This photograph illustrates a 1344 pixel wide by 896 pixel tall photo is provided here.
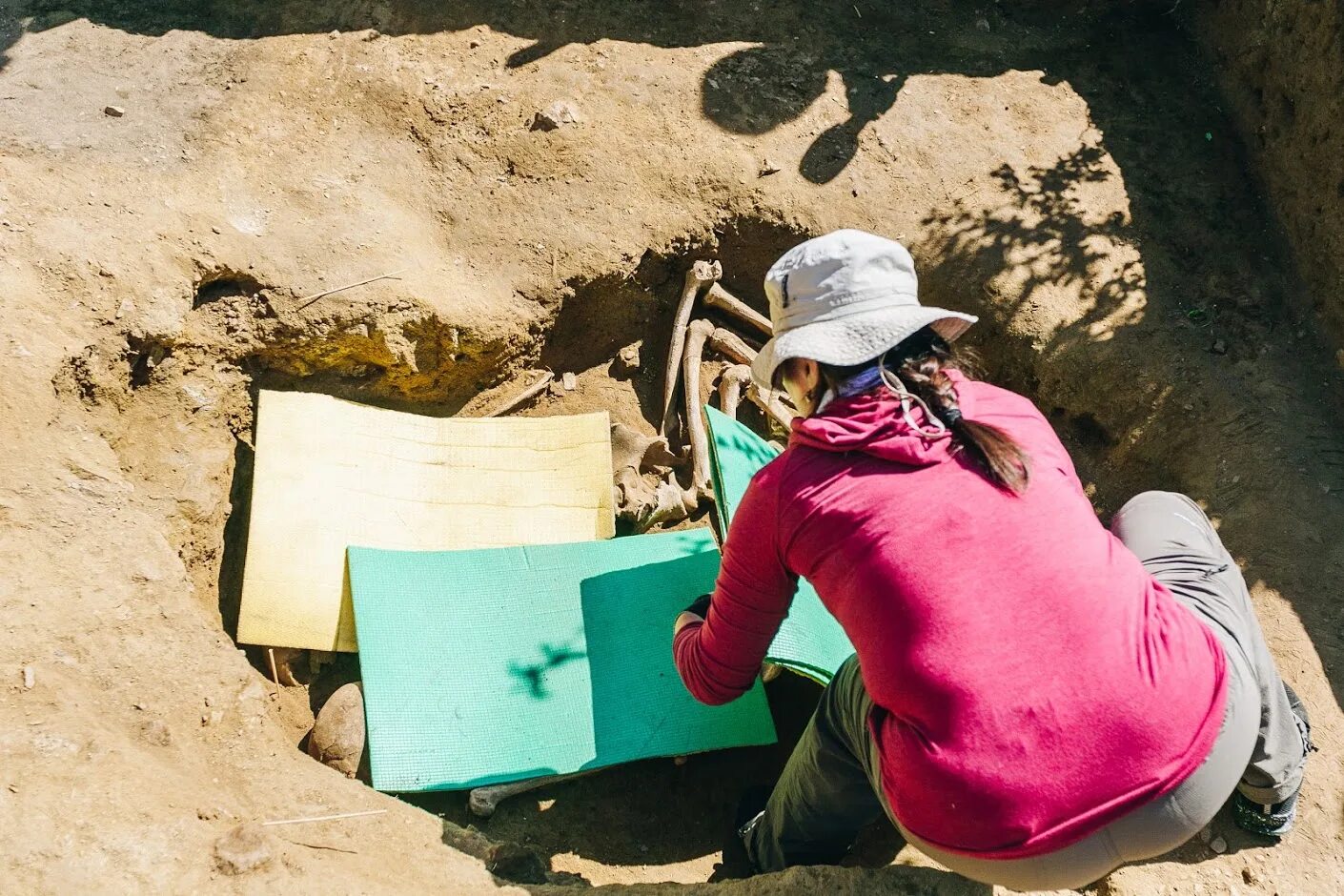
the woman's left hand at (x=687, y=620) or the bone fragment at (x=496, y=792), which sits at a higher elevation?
the woman's left hand at (x=687, y=620)

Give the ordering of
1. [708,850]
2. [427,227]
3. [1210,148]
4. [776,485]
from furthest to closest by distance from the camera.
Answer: [1210,148] → [427,227] → [708,850] → [776,485]

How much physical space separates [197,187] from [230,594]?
190 centimetres

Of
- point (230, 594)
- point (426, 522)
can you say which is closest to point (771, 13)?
point (426, 522)

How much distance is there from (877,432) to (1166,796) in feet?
3.46

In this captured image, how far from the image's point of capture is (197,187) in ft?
14.9

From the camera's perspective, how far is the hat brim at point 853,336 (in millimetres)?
2354

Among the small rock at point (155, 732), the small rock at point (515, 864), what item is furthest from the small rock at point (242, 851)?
the small rock at point (515, 864)

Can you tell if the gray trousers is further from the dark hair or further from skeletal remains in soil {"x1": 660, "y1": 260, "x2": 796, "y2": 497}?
skeletal remains in soil {"x1": 660, "y1": 260, "x2": 796, "y2": 497}

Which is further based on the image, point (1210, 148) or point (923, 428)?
point (1210, 148)

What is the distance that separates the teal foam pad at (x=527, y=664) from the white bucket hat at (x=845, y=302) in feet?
6.09

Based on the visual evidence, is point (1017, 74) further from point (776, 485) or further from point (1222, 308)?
point (776, 485)

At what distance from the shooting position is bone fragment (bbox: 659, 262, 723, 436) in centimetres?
509

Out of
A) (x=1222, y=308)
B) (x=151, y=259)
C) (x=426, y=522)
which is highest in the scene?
(x=1222, y=308)

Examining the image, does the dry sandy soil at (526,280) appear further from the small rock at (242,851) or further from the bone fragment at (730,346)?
the bone fragment at (730,346)
